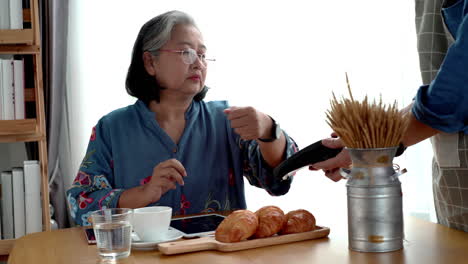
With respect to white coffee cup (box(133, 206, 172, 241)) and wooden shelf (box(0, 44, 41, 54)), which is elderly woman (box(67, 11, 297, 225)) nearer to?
white coffee cup (box(133, 206, 172, 241))

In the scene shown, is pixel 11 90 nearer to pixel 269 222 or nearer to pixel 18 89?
pixel 18 89

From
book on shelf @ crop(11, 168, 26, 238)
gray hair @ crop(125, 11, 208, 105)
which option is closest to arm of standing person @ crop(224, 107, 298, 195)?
gray hair @ crop(125, 11, 208, 105)

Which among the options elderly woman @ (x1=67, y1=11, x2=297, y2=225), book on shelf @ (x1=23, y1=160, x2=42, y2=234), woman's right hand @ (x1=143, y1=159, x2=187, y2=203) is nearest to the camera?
woman's right hand @ (x1=143, y1=159, x2=187, y2=203)

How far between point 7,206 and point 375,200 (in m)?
2.19

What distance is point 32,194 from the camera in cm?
277

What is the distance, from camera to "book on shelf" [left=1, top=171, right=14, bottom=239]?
9.12ft

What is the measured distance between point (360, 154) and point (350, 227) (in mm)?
145

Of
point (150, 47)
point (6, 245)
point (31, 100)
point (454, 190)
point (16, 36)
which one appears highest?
point (16, 36)

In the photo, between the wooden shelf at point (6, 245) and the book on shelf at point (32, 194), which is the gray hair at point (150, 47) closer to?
the book on shelf at point (32, 194)

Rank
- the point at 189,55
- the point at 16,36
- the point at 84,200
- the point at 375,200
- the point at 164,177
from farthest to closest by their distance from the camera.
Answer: the point at 16,36
the point at 189,55
the point at 84,200
the point at 164,177
the point at 375,200

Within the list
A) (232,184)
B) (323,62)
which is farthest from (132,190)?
(323,62)

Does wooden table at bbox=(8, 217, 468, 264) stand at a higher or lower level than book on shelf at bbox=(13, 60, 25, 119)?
lower

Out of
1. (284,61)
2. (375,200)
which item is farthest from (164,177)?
(284,61)

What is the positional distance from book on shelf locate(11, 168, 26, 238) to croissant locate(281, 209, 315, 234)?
1.85 meters
